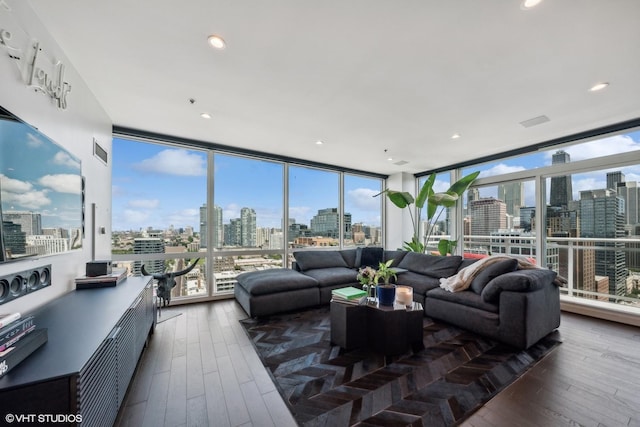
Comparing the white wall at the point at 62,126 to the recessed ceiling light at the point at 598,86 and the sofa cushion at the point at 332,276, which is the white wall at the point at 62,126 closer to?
the sofa cushion at the point at 332,276

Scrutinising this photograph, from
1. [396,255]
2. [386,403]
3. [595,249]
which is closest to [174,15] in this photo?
[386,403]

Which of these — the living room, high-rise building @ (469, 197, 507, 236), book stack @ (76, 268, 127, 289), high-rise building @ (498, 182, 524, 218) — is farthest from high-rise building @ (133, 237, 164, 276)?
high-rise building @ (498, 182, 524, 218)

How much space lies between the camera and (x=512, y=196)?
456 cm

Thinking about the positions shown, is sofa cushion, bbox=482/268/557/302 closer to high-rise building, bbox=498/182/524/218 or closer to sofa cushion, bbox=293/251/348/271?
high-rise building, bbox=498/182/524/218

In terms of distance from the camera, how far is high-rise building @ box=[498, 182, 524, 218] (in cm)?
445

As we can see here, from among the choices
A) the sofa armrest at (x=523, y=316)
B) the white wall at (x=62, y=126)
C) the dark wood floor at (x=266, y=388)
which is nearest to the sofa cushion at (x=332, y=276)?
the dark wood floor at (x=266, y=388)

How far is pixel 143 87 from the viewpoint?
Answer: 257 cm

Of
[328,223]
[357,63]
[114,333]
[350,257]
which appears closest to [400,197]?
[350,257]

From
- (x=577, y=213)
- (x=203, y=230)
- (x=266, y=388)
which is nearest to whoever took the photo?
(x=266, y=388)

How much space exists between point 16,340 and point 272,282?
251 cm

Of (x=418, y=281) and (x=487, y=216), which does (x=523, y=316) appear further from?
(x=487, y=216)

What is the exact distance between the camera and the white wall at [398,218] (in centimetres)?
628

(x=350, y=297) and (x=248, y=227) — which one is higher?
(x=248, y=227)

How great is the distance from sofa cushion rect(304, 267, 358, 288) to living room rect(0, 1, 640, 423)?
123 centimetres
